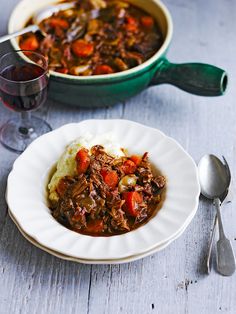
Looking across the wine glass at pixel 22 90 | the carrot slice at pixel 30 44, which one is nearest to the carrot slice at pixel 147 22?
the carrot slice at pixel 30 44

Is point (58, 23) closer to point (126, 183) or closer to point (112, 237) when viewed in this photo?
point (126, 183)

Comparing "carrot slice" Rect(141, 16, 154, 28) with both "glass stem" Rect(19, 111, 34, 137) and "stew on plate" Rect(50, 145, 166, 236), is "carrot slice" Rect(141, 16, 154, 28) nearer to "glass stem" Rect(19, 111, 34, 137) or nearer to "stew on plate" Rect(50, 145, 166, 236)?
"glass stem" Rect(19, 111, 34, 137)

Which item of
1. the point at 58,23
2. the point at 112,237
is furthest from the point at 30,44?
the point at 112,237

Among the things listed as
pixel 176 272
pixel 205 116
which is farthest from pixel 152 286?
pixel 205 116

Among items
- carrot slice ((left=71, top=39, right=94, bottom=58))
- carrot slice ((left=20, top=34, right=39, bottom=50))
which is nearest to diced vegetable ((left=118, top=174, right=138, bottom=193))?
carrot slice ((left=71, top=39, right=94, bottom=58))

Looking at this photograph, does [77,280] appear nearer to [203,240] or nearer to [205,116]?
Answer: [203,240]

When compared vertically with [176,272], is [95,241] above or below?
above
